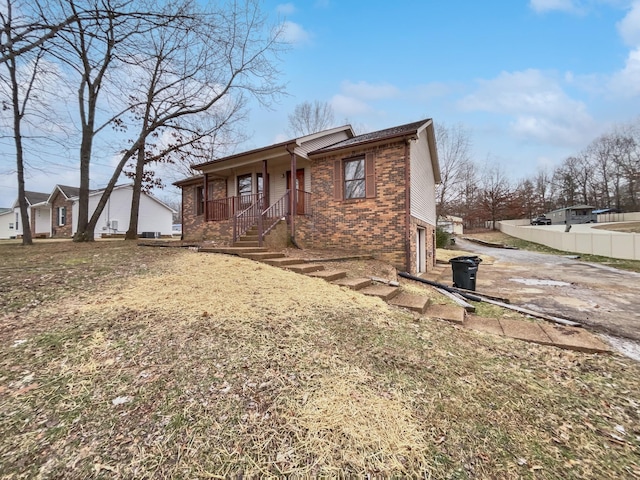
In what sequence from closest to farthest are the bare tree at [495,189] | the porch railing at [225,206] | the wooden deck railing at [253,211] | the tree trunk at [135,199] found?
1. the wooden deck railing at [253,211]
2. the porch railing at [225,206]
3. the tree trunk at [135,199]
4. the bare tree at [495,189]

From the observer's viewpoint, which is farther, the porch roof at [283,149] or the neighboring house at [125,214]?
the neighboring house at [125,214]

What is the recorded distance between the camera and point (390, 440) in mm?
1821

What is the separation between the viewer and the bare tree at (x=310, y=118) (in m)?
24.8

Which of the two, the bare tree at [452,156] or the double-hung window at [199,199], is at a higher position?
the bare tree at [452,156]

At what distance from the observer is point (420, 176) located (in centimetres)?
1061

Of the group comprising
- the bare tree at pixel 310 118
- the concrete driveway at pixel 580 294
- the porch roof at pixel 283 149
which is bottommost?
the concrete driveway at pixel 580 294

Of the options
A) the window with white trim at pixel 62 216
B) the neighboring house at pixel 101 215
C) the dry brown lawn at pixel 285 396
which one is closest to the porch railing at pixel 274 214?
the dry brown lawn at pixel 285 396

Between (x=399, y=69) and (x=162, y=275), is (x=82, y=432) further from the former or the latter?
(x=399, y=69)

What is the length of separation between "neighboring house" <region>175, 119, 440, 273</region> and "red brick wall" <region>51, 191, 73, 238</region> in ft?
58.8

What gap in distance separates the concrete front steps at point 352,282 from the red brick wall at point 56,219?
74.3 feet

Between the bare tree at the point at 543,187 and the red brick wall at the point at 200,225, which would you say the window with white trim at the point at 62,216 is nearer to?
the red brick wall at the point at 200,225

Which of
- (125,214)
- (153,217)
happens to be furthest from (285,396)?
(153,217)

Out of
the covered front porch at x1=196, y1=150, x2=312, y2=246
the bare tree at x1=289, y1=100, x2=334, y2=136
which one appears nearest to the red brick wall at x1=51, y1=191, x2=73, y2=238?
the covered front porch at x1=196, y1=150, x2=312, y2=246

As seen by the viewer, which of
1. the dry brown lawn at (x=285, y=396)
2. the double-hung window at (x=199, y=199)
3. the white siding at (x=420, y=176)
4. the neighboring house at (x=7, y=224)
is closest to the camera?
the dry brown lawn at (x=285, y=396)
